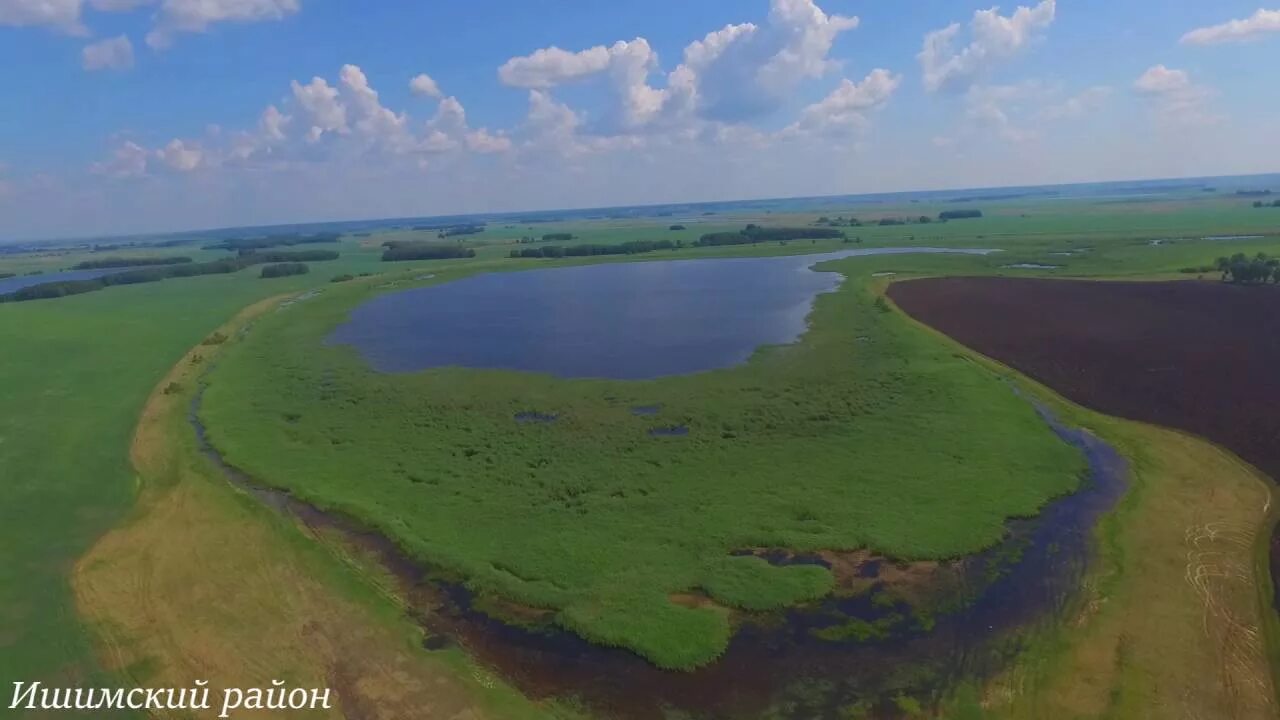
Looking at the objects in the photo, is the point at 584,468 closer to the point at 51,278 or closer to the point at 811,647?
the point at 811,647

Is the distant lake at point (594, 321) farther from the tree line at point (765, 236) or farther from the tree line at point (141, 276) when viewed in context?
the tree line at point (141, 276)

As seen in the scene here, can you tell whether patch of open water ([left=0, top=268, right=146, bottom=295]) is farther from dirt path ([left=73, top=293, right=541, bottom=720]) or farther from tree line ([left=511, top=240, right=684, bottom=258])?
dirt path ([left=73, top=293, right=541, bottom=720])

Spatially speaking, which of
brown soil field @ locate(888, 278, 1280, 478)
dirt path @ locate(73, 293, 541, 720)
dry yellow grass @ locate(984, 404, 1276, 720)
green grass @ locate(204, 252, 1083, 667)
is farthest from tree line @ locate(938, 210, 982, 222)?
dirt path @ locate(73, 293, 541, 720)

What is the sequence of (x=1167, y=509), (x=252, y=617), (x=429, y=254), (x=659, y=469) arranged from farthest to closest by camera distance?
(x=429, y=254) < (x=659, y=469) < (x=1167, y=509) < (x=252, y=617)

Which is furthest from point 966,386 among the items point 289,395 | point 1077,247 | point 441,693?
point 1077,247

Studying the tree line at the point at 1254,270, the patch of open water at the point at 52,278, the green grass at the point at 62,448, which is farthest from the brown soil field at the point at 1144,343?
the patch of open water at the point at 52,278

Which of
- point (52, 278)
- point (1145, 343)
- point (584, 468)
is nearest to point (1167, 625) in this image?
point (584, 468)

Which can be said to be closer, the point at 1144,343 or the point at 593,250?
the point at 1144,343
